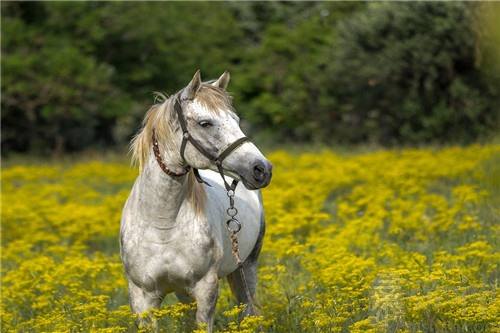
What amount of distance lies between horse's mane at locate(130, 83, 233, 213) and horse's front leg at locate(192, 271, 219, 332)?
0.45 m

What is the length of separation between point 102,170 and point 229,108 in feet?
44.4

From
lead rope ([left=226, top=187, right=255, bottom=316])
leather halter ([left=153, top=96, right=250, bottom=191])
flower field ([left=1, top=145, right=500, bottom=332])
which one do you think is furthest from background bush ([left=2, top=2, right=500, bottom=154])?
leather halter ([left=153, top=96, right=250, bottom=191])

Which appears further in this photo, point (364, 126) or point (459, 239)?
point (364, 126)

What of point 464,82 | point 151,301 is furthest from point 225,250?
point 464,82

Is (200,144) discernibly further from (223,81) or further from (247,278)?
(247,278)

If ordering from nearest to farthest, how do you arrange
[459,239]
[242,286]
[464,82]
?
[242,286]
[459,239]
[464,82]

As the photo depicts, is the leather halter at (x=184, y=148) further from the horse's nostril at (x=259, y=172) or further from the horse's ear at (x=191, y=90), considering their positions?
the horse's nostril at (x=259, y=172)

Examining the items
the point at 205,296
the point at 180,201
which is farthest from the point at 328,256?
the point at 180,201

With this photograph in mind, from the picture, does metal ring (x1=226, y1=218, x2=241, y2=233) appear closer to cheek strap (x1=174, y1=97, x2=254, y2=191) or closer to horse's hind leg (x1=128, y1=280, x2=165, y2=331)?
cheek strap (x1=174, y1=97, x2=254, y2=191)

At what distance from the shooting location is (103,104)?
27344 millimetres

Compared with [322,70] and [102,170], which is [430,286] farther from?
[322,70]

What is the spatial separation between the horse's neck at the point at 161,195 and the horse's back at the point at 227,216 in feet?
0.79

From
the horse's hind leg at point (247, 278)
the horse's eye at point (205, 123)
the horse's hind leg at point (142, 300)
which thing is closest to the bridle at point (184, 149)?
the horse's eye at point (205, 123)

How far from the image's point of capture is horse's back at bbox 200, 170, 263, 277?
17.6 ft
